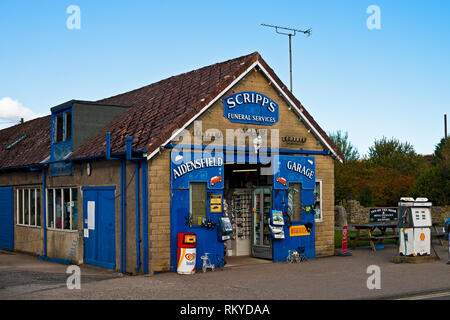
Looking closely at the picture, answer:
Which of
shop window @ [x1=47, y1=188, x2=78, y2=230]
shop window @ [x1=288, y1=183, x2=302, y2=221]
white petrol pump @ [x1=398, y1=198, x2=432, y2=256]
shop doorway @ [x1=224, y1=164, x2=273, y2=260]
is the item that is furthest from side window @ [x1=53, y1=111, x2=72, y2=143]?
white petrol pump @ [x1=398, y1=198, x2=432, y2=256]

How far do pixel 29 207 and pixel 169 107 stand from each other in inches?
309

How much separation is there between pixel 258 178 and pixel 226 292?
23.2 ft

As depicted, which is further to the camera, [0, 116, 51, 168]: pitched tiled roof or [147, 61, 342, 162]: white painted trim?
[0, 116, 51, 168]: pitched tiled roof

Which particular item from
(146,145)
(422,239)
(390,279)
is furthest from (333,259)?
(146,145)

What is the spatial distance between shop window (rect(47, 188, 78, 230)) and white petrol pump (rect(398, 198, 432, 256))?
9777mm

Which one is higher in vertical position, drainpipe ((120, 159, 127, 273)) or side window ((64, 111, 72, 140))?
side window ((64, 111, 72, 140))

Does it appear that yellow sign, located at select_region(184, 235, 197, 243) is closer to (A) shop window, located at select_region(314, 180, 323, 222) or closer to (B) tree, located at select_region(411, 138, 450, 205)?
(A) shop window, located at select_region(314, 180, 323, 222)

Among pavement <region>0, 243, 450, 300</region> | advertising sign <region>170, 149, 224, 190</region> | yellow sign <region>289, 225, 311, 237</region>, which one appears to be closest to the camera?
pavement <region>0, 243, 450, 300</region>

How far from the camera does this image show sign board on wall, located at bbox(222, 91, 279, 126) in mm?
15781

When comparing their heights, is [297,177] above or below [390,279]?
above

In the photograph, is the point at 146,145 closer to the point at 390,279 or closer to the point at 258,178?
→ the point at 258,178

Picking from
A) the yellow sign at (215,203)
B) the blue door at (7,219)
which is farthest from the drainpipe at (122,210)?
the blue door at (7,219)
